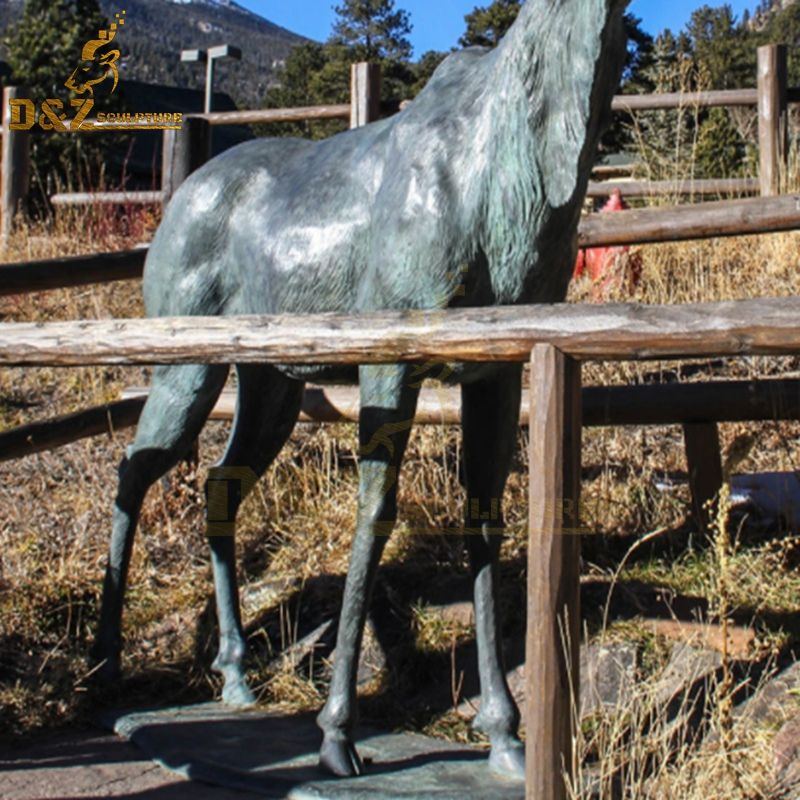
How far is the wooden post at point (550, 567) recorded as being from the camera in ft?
8.55

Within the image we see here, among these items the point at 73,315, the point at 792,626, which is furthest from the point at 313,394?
the point at 73,315

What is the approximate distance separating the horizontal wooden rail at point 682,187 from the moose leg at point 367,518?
16.1 ft

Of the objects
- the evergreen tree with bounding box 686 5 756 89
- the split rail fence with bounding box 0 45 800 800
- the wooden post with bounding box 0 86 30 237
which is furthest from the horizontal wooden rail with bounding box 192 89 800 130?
the evergreen tree with bounding box 686 5 756 89

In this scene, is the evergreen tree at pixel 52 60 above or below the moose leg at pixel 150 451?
above

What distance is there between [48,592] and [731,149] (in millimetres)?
12633

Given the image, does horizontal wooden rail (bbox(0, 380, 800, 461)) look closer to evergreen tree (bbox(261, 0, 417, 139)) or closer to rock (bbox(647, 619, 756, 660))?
rock (bbox(647, 619, 756, 660))

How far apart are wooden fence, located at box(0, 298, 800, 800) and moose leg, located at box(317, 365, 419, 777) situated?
0.34 meters

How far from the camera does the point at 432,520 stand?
4.85 m

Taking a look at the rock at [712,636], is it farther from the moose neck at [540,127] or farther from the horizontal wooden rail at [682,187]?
the horizontal wooden rail at [682,187]

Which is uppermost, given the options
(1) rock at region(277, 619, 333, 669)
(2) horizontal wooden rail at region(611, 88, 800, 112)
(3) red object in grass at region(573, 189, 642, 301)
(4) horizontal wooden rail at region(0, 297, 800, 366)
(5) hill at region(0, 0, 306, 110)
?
(5) hill at region(0, 0, 306, 110)

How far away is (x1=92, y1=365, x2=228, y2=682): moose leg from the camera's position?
12.5 feet

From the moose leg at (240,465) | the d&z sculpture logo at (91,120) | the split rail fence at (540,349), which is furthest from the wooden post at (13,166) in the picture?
the split rail fence at (540,349)

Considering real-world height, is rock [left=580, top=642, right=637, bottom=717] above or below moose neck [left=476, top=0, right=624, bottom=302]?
below

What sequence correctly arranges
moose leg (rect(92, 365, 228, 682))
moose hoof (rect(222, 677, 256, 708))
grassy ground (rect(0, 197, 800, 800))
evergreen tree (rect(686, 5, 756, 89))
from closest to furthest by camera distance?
grassy ground (rect(0, 197, 800, 800))
moose leg (rect(92, 365, 228, 682))
moose hoof (rect(222, 677, 256, 708))
evergreen tree (rect(686, 5, 756, 89))
